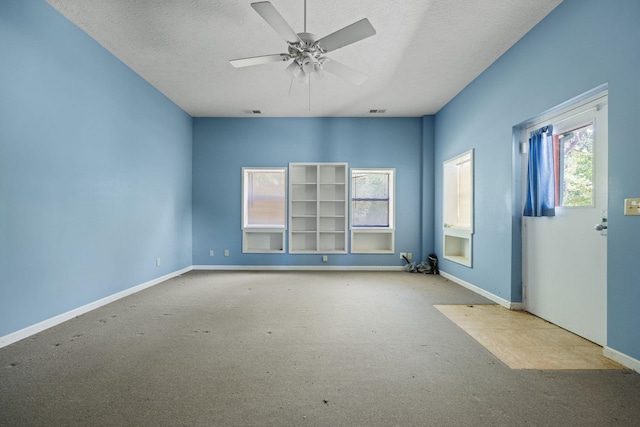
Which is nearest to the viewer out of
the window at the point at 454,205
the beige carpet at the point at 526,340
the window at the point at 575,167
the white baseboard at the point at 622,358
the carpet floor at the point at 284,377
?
the carpet floor at the point at 284,377

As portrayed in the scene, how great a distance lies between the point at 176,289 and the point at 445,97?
543 centimetres

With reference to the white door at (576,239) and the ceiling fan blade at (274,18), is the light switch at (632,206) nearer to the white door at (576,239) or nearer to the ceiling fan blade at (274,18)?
the white door at (576,239)

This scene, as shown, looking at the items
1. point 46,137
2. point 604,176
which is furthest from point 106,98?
point 604,176

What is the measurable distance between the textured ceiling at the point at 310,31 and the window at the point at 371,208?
170cm

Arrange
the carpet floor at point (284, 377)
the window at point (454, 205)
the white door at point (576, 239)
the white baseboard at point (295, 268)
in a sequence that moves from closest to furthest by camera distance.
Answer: the carpet floor at point (284, 377)
the white door at point (576, 239)
the window at point (454, 205)
the white baseboard at point (295, 268)

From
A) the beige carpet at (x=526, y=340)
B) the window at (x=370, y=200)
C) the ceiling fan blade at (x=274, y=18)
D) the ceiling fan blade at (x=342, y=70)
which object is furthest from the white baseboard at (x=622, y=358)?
the window at (x=370, y=200)

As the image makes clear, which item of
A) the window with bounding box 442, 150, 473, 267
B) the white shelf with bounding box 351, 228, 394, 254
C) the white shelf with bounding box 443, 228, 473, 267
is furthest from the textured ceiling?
the white shelf with bounding box 351, 228, 394, 254

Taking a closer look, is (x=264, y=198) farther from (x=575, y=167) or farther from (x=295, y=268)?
(x=575, y=167)

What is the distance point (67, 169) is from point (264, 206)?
11.6ft

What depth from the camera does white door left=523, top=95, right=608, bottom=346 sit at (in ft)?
8.24

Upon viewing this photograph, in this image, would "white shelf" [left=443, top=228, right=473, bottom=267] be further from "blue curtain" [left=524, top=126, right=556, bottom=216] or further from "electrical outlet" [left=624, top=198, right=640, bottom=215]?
"electrical outlet" [left=624, top=198, right=640, bottom=215]

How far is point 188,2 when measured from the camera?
9.25 feet

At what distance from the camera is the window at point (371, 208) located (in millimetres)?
6254

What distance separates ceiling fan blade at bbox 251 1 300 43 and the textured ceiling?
1.60 ft
